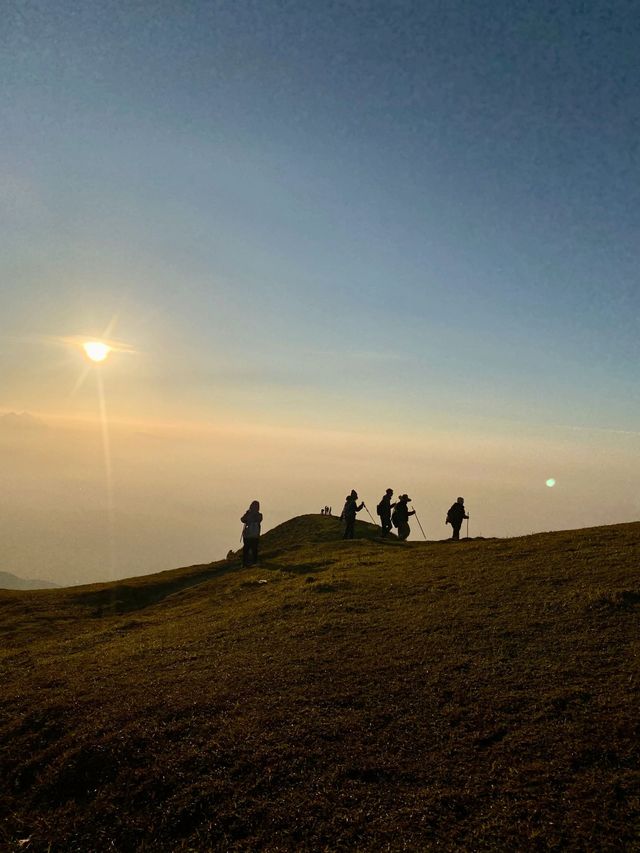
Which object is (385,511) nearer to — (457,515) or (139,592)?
(457,515)

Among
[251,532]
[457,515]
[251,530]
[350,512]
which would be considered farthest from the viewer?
[350,512]

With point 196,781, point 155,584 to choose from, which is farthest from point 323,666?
point 155,584

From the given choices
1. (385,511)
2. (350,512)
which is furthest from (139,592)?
(385,511)

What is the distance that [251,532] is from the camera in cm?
4056

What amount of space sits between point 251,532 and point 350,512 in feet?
33.7

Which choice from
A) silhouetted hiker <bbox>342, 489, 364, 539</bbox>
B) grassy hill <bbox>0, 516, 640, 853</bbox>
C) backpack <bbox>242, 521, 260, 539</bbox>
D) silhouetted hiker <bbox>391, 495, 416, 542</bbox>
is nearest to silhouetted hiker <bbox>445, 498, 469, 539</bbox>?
silhouetted hiker <bbox>391, 495, 416, 542</bbox>

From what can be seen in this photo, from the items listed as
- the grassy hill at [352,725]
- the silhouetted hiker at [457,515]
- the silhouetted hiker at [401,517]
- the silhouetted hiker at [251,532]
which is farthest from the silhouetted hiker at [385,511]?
the grassy hill at [352,725]

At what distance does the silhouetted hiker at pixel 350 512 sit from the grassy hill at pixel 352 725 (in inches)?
868

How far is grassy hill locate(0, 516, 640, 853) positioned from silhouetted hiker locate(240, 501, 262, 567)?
1550 centimetres

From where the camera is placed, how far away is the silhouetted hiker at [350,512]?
46469mm

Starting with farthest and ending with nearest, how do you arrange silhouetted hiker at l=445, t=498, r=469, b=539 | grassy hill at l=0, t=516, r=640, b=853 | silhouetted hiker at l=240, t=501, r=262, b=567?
silhouetted hiker at l=445, t=498, r=469, b=539, silhouetted hiker at l=240, t=501, r=262, b=567, grassy hill at l=0, t=516, r=640, b=853

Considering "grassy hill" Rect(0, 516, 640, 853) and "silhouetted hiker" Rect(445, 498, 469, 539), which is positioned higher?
"silhouetted hiker" Rect(445, 498, 469, 539)

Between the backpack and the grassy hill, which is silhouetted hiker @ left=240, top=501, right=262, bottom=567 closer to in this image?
the backpack

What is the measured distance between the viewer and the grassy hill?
10.1 meters
